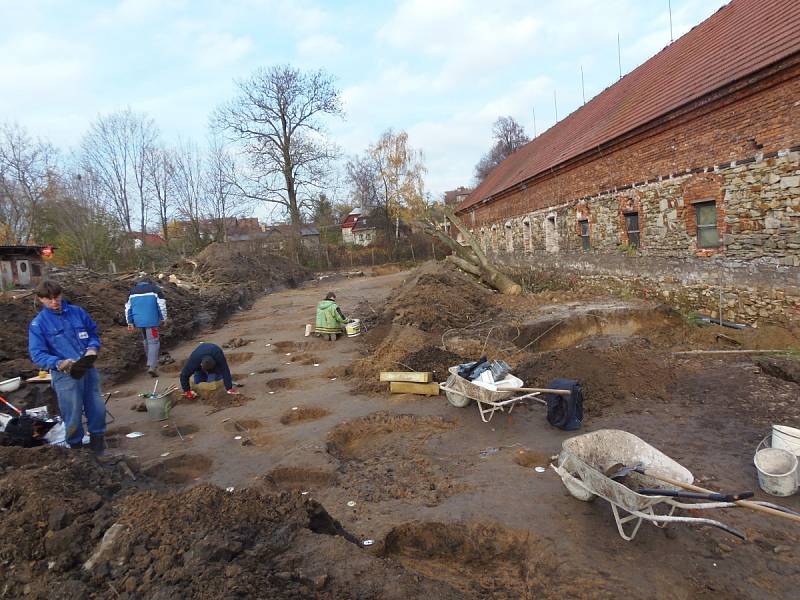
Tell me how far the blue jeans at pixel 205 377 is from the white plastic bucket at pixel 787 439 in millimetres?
7686

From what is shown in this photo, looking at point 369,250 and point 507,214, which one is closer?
point 507,214

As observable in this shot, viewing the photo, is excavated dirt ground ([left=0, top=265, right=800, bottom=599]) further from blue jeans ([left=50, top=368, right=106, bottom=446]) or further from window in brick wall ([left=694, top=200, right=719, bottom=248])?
window in brick wall ([left=694, top=200, right=719, bottom=248])

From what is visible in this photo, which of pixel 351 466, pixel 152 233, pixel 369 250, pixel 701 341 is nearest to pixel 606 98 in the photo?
pixel 701 341

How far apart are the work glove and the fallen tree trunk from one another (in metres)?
11.6

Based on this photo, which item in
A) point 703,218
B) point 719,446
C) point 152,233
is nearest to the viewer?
point 719,446

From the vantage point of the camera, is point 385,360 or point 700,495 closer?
point 700,495

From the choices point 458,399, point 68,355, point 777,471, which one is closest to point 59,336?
point 68,355

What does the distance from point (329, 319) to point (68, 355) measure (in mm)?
7088

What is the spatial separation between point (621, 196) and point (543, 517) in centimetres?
1144

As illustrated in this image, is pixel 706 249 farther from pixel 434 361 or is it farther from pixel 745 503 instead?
pixel 745 503

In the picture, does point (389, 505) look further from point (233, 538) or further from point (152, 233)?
point (152, 233)

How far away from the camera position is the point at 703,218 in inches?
404

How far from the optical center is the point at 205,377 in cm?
811

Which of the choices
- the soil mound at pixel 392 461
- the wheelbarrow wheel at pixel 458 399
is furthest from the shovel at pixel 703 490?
the wheelbarrow wheel at pixel 458 399
